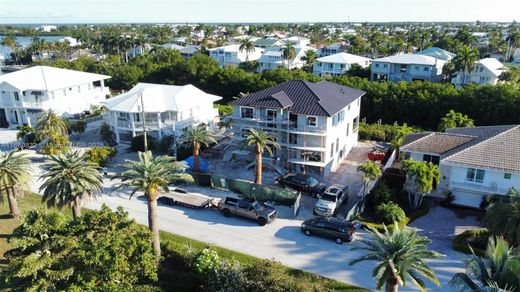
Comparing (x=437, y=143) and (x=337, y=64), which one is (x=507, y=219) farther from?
(x=337, y=64)

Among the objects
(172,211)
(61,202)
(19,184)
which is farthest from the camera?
(172,211)

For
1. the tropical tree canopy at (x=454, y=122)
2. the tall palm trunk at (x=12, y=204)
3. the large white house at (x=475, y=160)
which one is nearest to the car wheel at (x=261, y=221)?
the large white house at (x=475, y=160)

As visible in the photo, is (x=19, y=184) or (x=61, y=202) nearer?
(x=61, y=202)

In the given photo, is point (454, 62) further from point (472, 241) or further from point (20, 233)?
point (20, 233)

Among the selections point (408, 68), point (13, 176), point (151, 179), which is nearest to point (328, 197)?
point (151, 179)

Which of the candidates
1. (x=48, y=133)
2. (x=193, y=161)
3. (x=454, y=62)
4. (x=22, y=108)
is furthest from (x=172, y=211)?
(x=454, y=62)

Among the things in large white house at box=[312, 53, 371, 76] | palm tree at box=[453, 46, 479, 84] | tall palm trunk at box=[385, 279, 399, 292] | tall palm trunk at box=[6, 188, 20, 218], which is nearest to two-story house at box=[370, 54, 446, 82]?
large white house at box=[312, 53, 371, 76]

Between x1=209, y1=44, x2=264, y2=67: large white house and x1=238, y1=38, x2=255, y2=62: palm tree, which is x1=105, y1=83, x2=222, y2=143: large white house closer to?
x1=238, y1=38, x2=255, y2=62: palm tree
